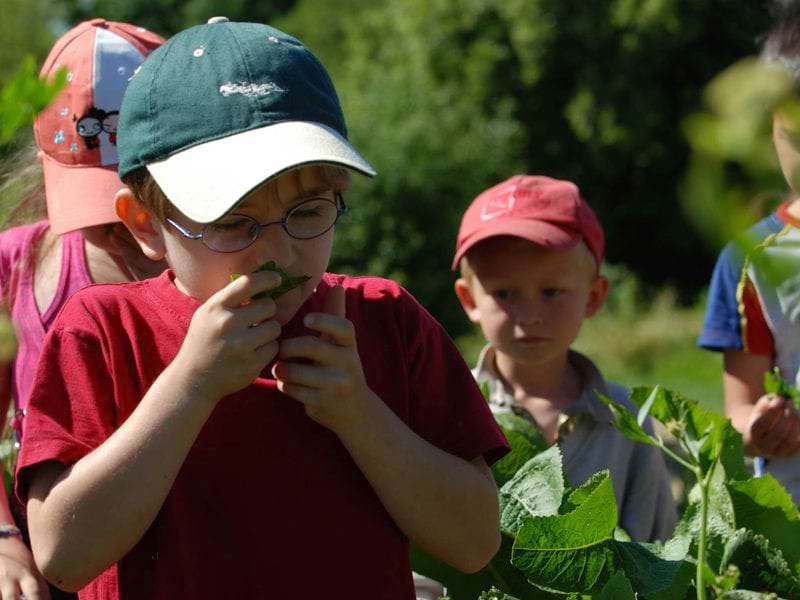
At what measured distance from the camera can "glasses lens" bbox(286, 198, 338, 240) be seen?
1531 millimetres

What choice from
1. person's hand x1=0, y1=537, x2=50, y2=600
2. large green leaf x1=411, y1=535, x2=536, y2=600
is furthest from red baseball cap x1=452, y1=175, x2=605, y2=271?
person's hand x1=0, y1=537, x2=50, y2=600

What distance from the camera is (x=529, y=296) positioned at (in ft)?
9.52

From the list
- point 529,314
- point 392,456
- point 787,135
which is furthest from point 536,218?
point 787,135

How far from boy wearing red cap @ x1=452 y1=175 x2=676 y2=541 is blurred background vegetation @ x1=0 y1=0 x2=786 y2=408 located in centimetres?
1055

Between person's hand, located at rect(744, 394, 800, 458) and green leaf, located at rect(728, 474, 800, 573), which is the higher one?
green leaf, located at rect(728, 474, 800, 573)

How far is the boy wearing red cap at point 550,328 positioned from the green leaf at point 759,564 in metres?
0.97

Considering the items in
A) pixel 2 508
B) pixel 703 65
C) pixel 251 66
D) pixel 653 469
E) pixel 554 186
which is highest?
pixel 251 66

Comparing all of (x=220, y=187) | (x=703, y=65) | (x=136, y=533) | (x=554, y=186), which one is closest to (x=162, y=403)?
(x=136, y=533)

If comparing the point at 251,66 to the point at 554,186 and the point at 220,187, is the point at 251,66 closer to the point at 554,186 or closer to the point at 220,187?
the point at 220,187

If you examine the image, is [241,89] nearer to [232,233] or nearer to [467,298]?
[232,233]

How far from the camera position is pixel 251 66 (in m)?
1.59

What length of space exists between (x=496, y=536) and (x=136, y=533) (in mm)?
488

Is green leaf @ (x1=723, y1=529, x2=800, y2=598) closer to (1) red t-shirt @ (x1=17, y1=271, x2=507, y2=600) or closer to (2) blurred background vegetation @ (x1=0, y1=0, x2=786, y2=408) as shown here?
(1) red t-shirt @ (x1=17, y1=271, x2=507, y2=600)

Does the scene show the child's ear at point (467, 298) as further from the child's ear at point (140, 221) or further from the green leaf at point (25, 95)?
the green leaf at point (25, 95)
